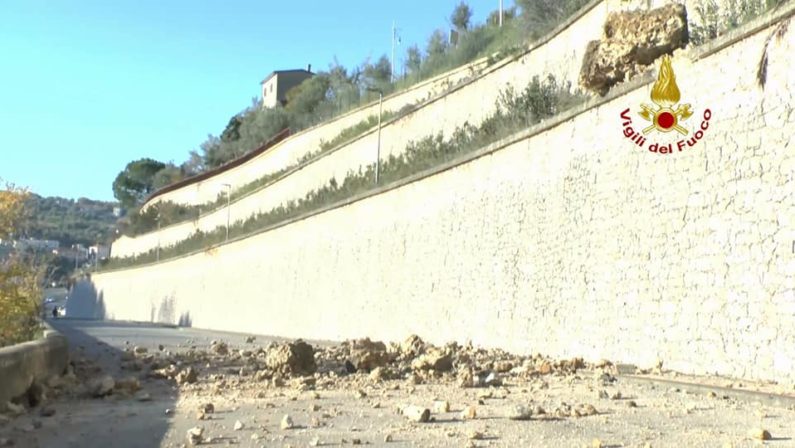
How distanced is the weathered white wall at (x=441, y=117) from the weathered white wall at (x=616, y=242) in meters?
4.12

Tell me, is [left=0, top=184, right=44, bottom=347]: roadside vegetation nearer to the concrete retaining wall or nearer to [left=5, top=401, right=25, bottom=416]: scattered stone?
[left=5, top=401, right=25, bottom=416]: scattered stone

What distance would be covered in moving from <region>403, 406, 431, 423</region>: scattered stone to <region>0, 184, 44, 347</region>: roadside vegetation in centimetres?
853

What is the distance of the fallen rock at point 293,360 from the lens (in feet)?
42.7

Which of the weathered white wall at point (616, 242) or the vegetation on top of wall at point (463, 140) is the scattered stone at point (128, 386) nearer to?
the weathered white wall at point (616, 242)

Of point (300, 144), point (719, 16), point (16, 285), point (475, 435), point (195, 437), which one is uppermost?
point (300, 144)

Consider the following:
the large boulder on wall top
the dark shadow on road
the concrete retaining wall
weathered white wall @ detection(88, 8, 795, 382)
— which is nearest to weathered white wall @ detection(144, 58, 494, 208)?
the concrete retaining wall

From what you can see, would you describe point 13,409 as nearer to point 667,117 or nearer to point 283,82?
point 667,117

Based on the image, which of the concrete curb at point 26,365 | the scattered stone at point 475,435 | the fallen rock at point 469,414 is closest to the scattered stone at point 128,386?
the concrete curb at point 26,365

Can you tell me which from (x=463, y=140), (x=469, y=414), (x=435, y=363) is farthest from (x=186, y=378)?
(x=463, y=140)

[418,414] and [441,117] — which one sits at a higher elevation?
[441,117]

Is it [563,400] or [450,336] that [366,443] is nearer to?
[563,400]

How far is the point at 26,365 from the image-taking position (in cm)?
1013

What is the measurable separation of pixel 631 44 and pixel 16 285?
37.8ft

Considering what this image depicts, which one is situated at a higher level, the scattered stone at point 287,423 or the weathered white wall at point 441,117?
the weathered white wall at point 441,117
